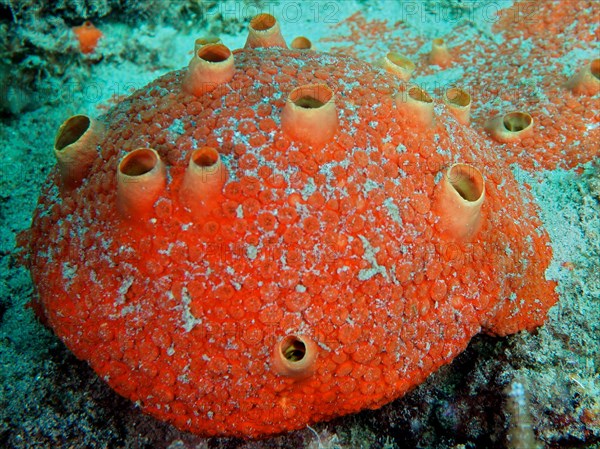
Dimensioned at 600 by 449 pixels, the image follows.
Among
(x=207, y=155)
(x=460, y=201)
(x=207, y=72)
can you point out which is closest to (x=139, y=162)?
(x=207, y=155)

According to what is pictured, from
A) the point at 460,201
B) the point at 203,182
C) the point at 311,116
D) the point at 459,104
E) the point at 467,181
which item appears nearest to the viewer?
the point at 203,182

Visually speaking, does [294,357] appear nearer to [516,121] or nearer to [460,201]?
[460,201]

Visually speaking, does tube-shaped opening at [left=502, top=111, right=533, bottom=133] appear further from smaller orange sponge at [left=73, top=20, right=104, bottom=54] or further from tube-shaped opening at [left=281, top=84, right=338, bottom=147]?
smaller orange sponge at [left=73, top=20, right=104, bottom=54]

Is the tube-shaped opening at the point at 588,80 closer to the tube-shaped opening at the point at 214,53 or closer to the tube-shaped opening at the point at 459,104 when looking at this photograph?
the tube-shaped opening at the point at 459,104

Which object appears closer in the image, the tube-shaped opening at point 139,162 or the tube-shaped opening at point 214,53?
the tube-shaped opening at point 139,162

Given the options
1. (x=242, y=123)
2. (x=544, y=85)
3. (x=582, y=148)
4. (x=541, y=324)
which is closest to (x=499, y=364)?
(x=541, y=324)

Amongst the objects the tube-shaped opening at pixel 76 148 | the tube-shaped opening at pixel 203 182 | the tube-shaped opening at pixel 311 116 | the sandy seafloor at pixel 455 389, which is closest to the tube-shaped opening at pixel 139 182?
the tube-shaped opening at pixel 203 182

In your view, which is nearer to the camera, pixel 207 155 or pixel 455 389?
pixel 207 155
